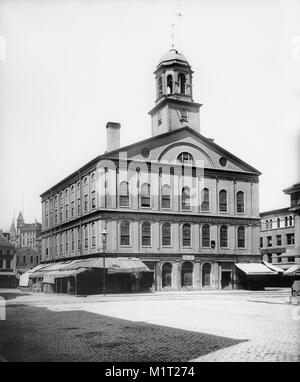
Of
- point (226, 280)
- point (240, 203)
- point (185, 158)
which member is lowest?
point (226, 280)

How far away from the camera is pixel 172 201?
4394 cm

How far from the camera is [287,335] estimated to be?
43.0 ft

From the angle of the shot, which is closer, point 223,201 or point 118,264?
point 118,264

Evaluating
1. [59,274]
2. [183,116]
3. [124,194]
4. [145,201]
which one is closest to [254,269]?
[145,201]

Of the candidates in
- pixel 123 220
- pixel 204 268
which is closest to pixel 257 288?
pixel 204 268

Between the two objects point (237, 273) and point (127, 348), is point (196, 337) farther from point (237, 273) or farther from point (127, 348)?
point (237, 273)

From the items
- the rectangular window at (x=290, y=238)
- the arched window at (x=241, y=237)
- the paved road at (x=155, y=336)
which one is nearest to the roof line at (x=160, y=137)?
Answer: the arched window at (x=241, y=237)

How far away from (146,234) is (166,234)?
6.72 ft

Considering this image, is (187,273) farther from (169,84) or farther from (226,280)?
(169,84)

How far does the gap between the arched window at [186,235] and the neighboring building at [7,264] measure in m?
21.9

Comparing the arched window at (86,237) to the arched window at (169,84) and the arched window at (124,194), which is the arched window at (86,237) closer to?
the arched window at (124,194)

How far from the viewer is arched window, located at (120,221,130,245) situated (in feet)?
136

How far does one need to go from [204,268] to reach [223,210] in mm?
6029

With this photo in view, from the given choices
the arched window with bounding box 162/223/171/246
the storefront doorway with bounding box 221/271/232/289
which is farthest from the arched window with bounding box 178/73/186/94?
the storefront doorway with bounding box 221/271/232/289
